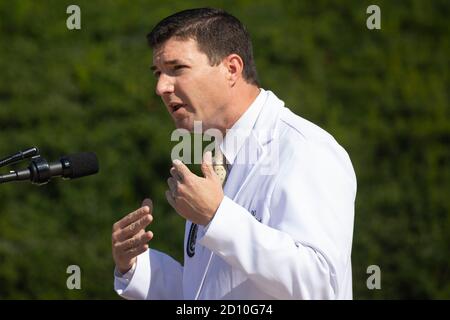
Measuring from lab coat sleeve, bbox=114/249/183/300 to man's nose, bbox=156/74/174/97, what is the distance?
1.98ft

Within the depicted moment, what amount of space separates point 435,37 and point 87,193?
9.07 ft

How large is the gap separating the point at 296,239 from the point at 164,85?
2.40ft

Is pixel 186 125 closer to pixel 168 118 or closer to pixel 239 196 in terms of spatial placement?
pixel 239 196

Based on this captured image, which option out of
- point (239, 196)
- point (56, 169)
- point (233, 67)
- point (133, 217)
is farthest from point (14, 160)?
point (233, 67)

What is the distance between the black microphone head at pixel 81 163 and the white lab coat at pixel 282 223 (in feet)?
1.44

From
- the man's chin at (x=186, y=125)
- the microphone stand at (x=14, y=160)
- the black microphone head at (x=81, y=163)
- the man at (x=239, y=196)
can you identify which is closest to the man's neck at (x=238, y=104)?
the man at (x=239, y=196)

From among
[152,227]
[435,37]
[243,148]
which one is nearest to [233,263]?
[243,148]

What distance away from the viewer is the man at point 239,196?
289cm

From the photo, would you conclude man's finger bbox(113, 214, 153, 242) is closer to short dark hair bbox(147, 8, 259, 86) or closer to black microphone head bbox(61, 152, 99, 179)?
black microphone head bbox(61, 152, 99, 179)

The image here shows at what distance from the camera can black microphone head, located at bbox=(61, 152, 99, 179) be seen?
3.17 m

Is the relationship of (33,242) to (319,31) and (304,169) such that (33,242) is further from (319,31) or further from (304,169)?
(304,169)

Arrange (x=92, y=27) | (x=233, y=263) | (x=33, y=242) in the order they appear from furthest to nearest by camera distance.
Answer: (x=92, y=27) → (x=33, y=242) → (x=233, y=263)

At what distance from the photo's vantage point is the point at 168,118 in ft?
22.8

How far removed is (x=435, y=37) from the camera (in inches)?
289
